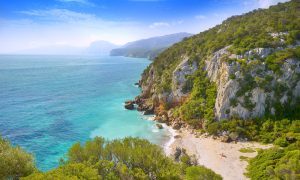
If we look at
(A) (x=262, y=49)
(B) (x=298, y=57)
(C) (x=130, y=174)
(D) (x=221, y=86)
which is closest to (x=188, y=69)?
(D) (x=221, y=86)

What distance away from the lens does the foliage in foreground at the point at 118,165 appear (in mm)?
23719

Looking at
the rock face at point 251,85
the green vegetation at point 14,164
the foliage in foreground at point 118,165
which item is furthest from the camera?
the rock face at point 251,85

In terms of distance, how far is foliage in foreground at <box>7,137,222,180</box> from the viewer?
77.8ft

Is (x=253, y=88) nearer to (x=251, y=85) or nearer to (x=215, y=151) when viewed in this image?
(x=251, y=85)

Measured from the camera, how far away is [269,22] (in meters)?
71.0

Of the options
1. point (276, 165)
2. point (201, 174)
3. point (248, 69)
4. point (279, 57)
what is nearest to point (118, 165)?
point (201, 174)

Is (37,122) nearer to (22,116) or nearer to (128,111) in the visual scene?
(22,116)

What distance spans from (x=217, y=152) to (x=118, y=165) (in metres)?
22.3

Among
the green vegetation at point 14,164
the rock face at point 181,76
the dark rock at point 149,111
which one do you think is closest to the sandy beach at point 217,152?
the rock face at point 181,76

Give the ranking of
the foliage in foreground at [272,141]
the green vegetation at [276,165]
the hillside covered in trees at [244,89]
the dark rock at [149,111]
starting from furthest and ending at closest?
1. the dark rock at [149,111]
2. the hillside covered in trees at [244,89]
3. the foliage in foreground at [272,141]
4. the green vegetation at [276,165]

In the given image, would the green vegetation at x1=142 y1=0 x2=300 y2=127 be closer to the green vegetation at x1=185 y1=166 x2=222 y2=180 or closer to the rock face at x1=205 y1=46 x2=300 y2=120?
the rock face at x1=205 y1=46 x2=300 y2=120

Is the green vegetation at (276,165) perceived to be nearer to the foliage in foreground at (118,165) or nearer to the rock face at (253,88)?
the foliage in foreground at (118,165)

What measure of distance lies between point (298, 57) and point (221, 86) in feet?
53.4

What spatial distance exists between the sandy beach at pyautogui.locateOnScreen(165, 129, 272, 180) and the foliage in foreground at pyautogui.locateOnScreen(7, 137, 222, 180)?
901cm
